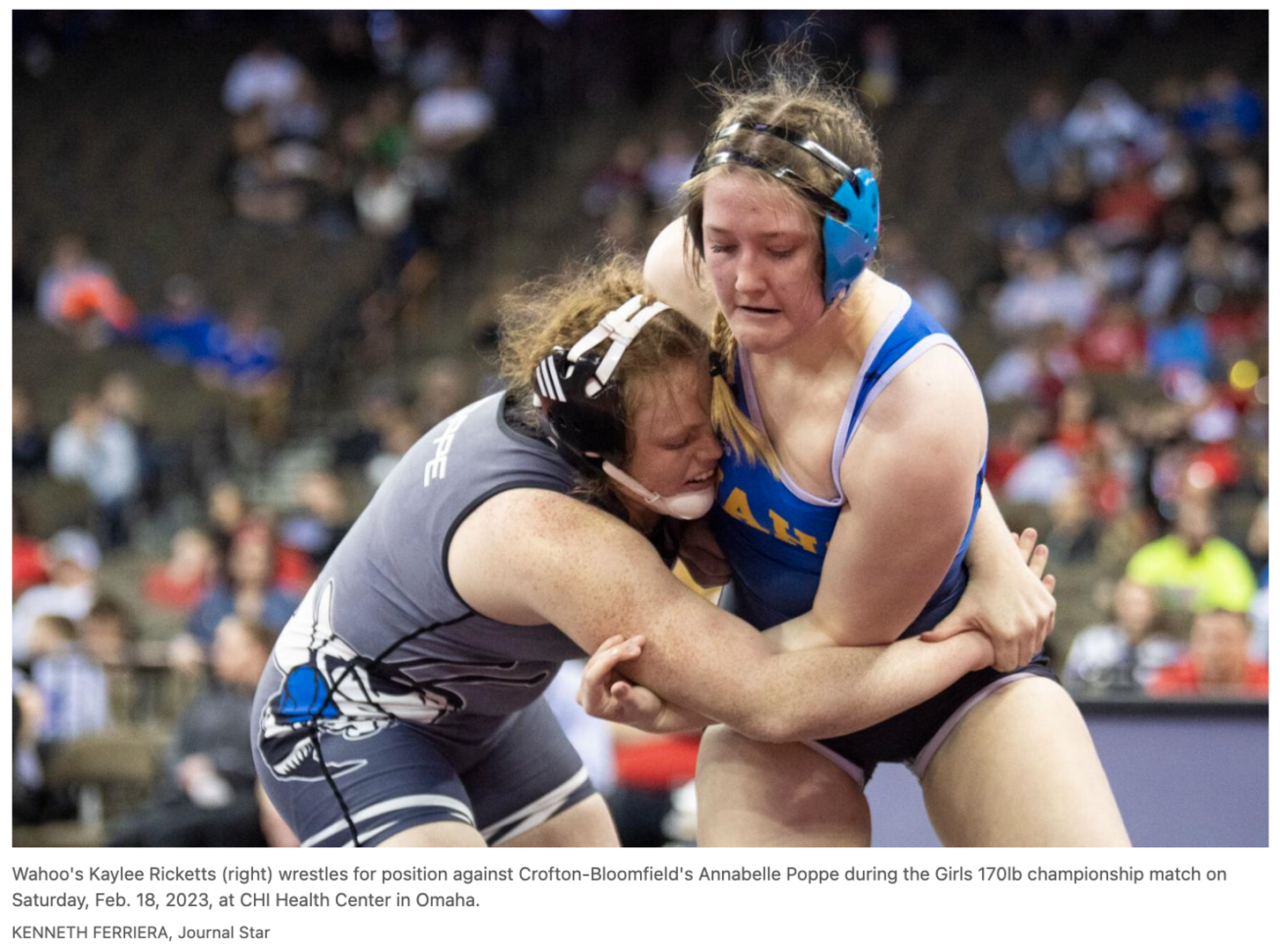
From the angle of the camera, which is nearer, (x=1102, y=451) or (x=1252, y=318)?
(x=1102, y=451)

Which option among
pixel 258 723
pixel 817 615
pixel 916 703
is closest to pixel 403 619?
pixel 258 723

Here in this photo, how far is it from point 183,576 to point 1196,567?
15.4 ft

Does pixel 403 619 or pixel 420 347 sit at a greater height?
pixel 403 619

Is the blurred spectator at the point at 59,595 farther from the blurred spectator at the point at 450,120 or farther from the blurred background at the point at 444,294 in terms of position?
the blurred spectator at the point at 450,120

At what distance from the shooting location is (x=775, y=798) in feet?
8.30

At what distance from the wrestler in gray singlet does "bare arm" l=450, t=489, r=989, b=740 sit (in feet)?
0.28

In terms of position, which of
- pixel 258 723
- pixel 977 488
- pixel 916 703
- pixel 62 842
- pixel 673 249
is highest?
pixel 673 249

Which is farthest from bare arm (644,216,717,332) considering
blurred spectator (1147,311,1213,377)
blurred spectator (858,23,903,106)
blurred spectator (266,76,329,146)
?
blurred spectator (266,76,329,146)

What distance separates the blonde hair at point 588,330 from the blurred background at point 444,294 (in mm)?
1952

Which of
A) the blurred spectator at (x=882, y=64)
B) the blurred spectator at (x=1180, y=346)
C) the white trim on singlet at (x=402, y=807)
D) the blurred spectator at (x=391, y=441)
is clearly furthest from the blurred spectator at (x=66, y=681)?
the blurred spectator at (x=882, y=64)

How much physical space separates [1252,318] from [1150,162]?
1.65 metres

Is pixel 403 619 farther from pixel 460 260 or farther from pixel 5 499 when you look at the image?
pixel 460 260

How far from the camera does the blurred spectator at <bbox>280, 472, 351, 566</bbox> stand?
7168 mm

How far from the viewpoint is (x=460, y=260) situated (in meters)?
10.5
